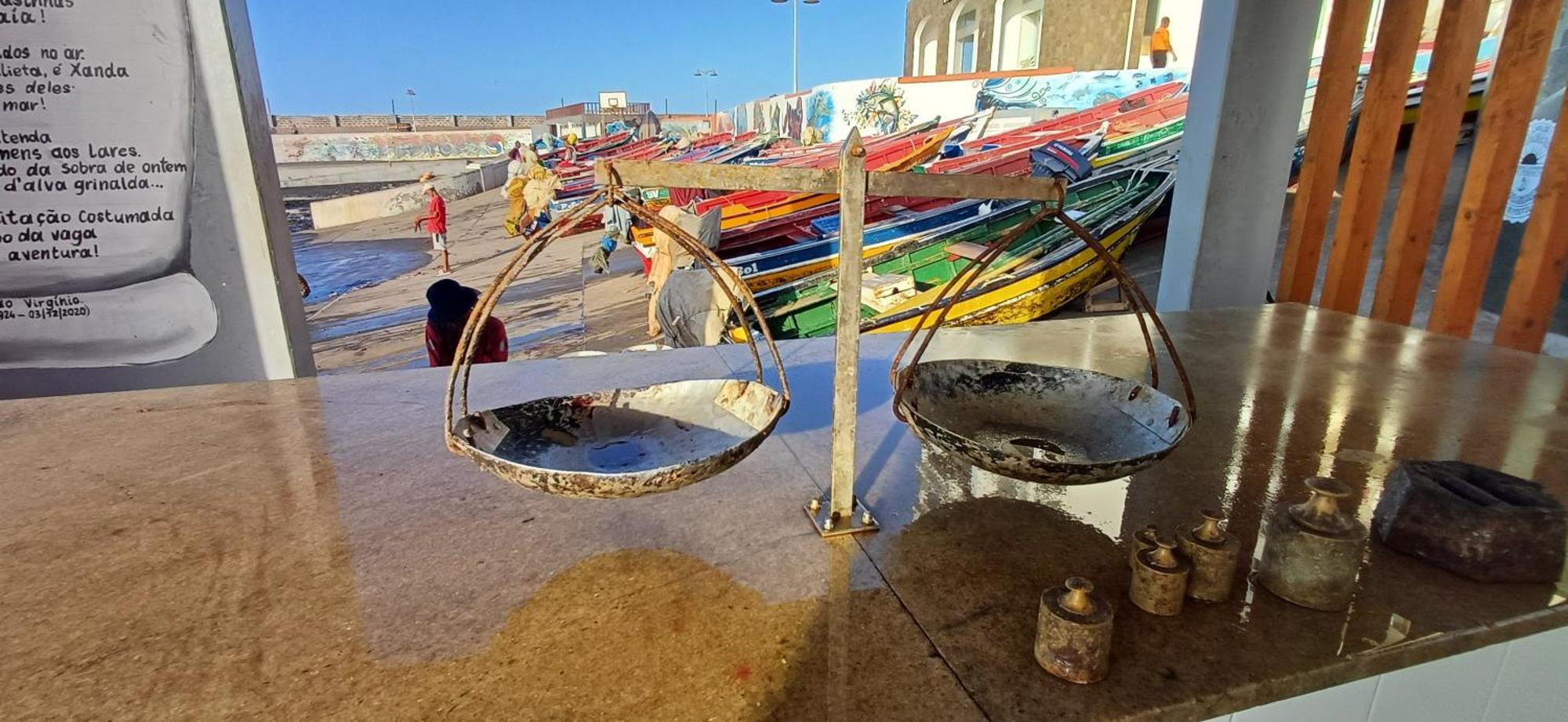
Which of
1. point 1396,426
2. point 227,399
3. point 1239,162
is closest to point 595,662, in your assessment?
point 227,399

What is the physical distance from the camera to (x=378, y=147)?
1711 inches

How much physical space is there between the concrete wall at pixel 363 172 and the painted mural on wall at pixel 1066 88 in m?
27.1

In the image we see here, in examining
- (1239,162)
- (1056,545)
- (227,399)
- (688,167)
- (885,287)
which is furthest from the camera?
(885,287)

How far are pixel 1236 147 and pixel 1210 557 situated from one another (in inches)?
140

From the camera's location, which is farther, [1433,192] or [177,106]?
[1433,192]

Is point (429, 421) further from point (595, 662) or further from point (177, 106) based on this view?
point (177, 106)

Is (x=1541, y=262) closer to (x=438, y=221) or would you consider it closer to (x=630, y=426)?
(x=630, y=426)

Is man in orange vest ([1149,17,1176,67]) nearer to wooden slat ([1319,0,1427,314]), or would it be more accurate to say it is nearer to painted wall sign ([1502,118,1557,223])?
painted wall sign ([1502,118,1557,223])

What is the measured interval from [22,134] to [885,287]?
746 cm

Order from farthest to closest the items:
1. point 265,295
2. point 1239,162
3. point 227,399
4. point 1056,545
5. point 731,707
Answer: point 1239,162
point 265,295
point 227,399
point 1056,545
point 731,707

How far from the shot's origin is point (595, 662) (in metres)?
1.14

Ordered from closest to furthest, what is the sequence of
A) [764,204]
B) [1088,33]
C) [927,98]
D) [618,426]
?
[618,426], [764,204], [1088,33], [927,98]

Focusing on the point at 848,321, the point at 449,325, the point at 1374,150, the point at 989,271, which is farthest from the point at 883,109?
the point at 848,321

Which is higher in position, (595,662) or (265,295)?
(265,295)
